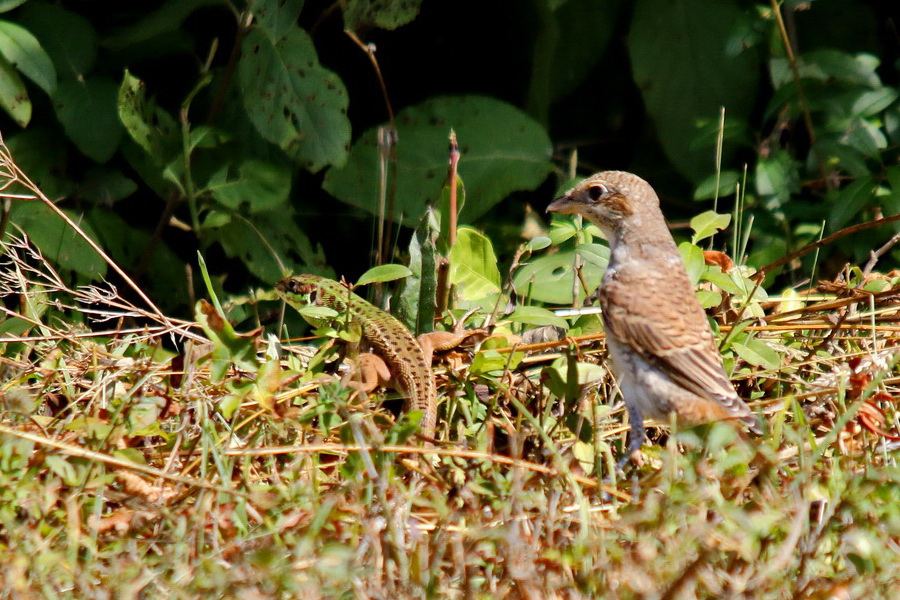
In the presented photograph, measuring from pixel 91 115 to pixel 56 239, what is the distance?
0.62 meters

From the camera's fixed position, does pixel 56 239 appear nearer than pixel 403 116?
Yes

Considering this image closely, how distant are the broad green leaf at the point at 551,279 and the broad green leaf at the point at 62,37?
2315mm

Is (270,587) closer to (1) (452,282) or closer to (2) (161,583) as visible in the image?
(2) (161,583)

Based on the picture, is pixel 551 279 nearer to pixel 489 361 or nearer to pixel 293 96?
pixel 489 361

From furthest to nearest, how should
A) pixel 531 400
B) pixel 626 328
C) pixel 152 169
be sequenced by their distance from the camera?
pixel 152 169
pixel 531 400
pixel 626 328

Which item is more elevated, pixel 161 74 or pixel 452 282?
pixel 161 74

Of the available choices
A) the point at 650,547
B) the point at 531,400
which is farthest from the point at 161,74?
the point at 650,547

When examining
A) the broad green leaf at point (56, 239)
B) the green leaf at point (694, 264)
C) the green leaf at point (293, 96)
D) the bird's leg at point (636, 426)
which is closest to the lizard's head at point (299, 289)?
the green leaf at point (293, 96)

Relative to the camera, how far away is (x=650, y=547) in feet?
8.71

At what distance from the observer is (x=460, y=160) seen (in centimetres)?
543

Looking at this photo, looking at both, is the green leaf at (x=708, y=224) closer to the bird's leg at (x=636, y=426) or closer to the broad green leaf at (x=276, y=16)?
the bird's leg at (x=636, y=426)

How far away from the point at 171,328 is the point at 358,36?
1.93 metres

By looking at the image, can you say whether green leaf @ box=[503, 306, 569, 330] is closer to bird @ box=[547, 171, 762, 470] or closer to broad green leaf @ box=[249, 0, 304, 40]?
bird @ box=[547, 171, 762, 470]

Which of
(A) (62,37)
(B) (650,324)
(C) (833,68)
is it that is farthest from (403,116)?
(C) (833,68)
